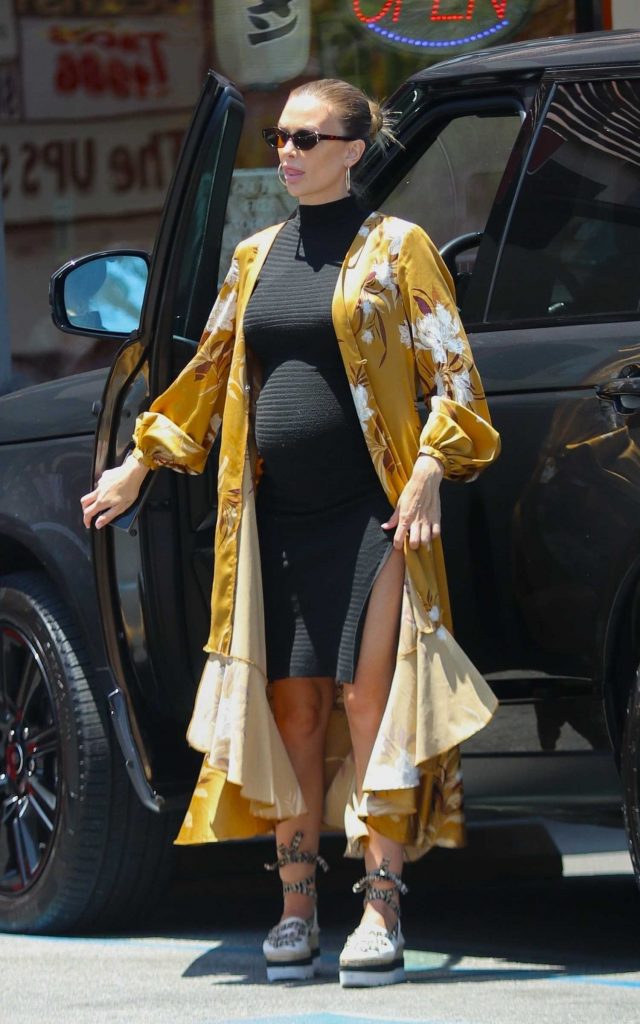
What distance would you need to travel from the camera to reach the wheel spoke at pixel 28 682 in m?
4.52

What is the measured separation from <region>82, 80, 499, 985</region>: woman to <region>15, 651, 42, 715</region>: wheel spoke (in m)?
0.72

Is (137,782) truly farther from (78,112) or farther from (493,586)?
(78,112)

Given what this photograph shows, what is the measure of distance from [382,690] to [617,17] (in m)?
5.05

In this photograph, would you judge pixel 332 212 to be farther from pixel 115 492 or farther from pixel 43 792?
pixel 43 792

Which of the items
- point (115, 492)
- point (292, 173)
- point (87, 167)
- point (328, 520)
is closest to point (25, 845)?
point (115, 492)

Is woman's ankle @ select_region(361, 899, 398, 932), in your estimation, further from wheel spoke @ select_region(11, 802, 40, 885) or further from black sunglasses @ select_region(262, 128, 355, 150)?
black sunglasses @ select_region(262, 128, 355, 150)

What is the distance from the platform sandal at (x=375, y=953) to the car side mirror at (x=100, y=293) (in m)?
1.36

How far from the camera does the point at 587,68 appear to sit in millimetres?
3943

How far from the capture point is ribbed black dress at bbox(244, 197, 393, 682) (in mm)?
3756

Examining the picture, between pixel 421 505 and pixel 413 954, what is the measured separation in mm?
1113

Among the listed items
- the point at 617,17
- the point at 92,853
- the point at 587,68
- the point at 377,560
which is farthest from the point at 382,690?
the point at 617,17

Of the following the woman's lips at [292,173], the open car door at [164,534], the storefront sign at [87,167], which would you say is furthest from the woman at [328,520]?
the storefront sign at [87,167]

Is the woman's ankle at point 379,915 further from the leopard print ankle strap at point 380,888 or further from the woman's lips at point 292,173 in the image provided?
the woman's lips at point 292,173

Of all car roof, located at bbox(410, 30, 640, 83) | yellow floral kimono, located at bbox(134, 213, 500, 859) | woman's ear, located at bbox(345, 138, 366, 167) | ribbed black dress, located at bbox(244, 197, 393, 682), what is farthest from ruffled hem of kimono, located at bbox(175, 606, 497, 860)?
car roof, located at bbox(410, 30, 640, 83)
